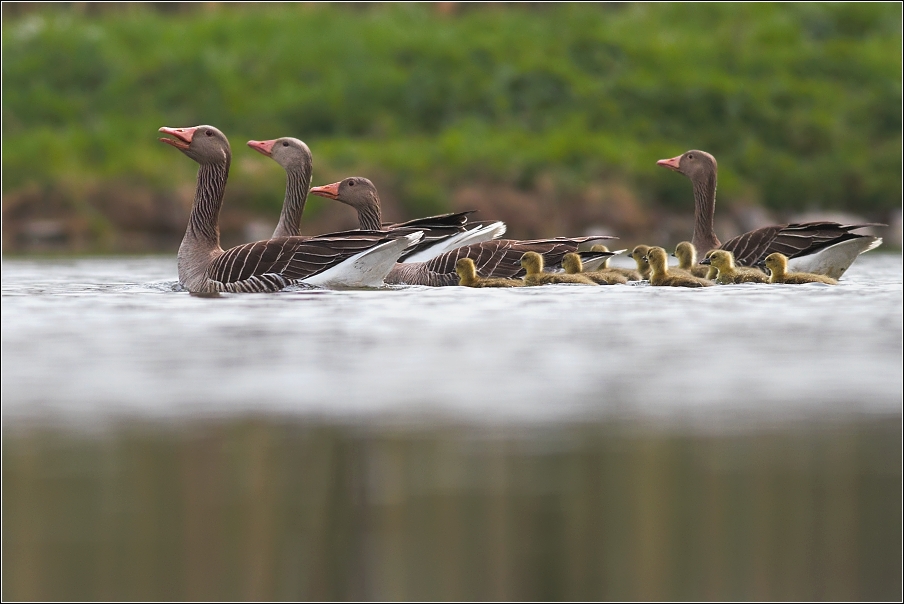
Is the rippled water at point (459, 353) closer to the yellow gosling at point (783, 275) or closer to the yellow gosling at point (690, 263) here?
the yellow gosling at point (783, 275)

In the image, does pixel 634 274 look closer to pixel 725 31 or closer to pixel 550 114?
pixel 550 114

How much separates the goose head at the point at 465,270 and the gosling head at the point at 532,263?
399mm

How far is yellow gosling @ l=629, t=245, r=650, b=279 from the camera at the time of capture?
11391 mm

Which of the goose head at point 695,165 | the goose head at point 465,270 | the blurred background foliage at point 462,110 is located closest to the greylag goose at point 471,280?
the goose head at point 465,270

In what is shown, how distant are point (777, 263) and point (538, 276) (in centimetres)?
174

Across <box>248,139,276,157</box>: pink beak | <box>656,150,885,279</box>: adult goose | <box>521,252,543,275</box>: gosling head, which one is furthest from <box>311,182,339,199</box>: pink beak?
<box>656,150,885,279</box>: adult goose

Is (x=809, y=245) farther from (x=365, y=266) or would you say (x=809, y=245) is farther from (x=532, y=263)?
(x=365, y=266)

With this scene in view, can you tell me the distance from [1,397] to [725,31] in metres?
24.9

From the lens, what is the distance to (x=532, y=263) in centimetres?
1056

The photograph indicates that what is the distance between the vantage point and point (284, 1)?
1282 inches

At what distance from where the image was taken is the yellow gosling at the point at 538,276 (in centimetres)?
1047

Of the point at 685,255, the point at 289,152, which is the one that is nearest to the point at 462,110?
the point at 289,152

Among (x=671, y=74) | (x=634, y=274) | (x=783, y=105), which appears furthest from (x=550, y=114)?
(x=634, y=274)

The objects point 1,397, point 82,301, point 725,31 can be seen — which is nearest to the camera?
point 1,397
